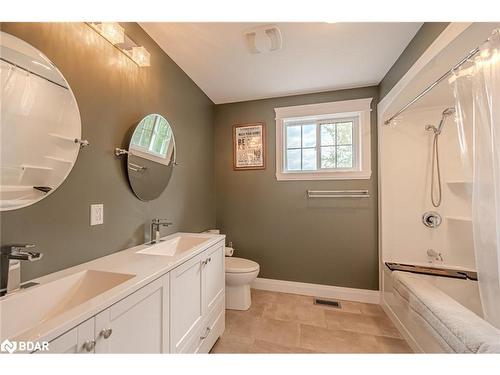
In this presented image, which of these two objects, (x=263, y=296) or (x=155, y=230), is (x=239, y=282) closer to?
(x=263, y=296)

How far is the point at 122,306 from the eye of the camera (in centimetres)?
74

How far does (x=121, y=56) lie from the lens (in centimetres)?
131

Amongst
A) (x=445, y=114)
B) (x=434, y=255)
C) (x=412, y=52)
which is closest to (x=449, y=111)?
(x=445, y=114)

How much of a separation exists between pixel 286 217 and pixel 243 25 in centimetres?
194

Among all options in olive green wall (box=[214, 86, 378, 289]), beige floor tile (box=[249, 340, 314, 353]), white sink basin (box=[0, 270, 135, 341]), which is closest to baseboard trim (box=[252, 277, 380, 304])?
olive green wall (box=[214, 86, 378, 289])

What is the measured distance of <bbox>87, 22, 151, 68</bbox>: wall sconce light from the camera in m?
1.16

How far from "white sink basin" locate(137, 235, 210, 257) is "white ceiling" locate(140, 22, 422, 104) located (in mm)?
1601

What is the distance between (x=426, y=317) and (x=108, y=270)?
6.30ft

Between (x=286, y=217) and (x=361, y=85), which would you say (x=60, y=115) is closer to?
(x=286, y=217)

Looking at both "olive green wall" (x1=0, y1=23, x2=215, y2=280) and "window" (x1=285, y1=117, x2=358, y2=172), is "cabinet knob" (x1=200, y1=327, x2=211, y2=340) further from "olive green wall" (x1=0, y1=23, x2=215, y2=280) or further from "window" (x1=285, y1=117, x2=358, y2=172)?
"window" (x1=285, y1=117, x2=358, y2=172)

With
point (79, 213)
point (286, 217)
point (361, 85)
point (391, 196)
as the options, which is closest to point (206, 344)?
point (79, 213)

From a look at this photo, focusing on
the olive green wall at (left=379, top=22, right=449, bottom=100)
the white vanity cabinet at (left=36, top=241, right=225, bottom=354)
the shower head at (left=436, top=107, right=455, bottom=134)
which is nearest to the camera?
the white vanity cabinet at (left=36, top=241, right=225, bottom=354)
